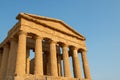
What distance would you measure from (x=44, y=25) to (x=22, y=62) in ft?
26.7

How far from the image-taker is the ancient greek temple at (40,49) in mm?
23098

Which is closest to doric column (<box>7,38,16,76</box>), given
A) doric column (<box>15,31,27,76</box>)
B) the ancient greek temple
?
the ancient greek temple

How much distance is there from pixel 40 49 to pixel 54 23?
674 cm

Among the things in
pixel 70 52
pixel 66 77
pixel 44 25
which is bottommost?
pixel 66 77

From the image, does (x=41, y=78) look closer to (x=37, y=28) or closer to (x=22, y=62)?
(x=22, y=62)

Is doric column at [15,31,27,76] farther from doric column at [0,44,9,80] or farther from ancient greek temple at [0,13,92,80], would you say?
doric column at [0,44,9,80]

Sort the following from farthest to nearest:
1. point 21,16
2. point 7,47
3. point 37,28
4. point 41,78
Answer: point 7,47, point 37,28, point 21,16, point 41,78

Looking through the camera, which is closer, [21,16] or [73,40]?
[21,16]

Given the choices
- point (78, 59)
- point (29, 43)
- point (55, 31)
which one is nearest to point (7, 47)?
point (29, 43)

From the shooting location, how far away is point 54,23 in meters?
30.0

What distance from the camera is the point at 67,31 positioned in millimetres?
31641

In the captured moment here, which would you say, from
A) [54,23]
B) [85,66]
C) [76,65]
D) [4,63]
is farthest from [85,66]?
[4,63]

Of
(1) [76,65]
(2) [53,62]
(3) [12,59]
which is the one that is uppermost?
(3) [12,59]

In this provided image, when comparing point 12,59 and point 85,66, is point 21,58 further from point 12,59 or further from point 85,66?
point 85,66
